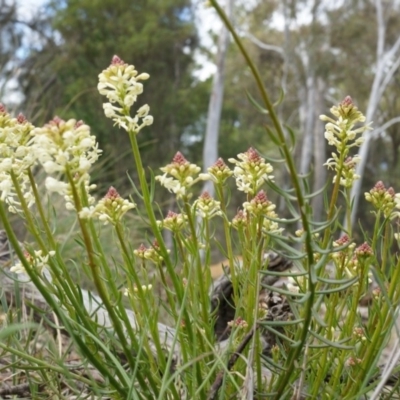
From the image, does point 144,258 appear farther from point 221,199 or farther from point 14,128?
point 14,128

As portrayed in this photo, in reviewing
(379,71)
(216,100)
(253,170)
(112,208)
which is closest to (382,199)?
(253,170)

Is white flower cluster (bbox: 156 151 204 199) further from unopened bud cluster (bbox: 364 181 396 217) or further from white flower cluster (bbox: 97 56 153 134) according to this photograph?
unopened bud cluster (bbox: 364 181 396 217)

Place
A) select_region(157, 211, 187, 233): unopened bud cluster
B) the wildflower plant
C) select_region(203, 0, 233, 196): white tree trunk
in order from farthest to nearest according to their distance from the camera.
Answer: select_region(203, 0, 233, 196): white tree trunk, select_region(157, 211, 187, 233): unopened bud cluster, the wildflower plant

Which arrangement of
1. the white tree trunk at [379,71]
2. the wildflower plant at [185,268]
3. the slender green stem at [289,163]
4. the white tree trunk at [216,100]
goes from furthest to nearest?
1. the white tree trunk at [379,71]
2. the white tree trunk at [216,100]
3. the wildflower plant at [185,268]
4. the slender green stem at [289,163]

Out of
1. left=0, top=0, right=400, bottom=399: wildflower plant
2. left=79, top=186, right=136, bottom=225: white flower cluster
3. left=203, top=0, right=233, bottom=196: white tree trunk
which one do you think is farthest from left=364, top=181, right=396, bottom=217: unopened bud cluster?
left=203, top=0, right=233, bottom=196: white tree trunk

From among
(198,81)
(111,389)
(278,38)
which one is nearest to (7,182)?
(111,389)

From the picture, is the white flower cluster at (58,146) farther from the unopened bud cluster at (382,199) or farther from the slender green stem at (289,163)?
the unopened bud cluster at (382,199)

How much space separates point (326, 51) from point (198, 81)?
11.4 ft

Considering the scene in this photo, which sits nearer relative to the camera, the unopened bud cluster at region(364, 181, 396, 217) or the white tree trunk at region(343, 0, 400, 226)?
the unopened bud cluster at region(364, 181, 396, 217)

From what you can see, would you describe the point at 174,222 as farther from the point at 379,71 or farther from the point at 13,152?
the point at 379,71

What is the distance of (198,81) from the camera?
1573 centimetres

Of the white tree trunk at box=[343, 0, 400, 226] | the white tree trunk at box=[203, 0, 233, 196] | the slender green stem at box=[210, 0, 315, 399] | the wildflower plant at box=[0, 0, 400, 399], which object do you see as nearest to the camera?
the slender green stem at box=[210, 0, 315, 399]

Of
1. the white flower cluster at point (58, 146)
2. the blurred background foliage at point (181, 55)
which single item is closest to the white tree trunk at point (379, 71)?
the blurred background foliage at point (181, 55)

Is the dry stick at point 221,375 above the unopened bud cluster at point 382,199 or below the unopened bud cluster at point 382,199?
below
